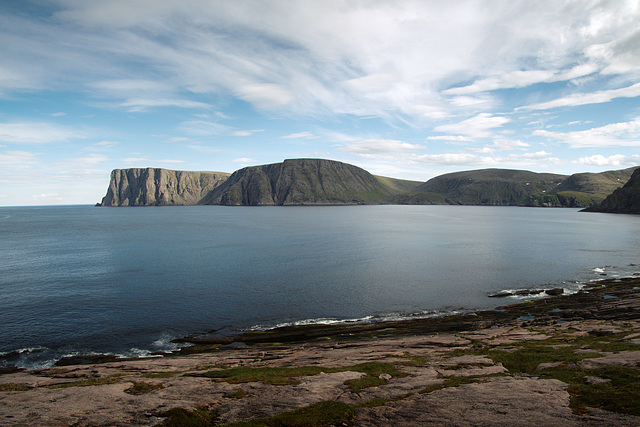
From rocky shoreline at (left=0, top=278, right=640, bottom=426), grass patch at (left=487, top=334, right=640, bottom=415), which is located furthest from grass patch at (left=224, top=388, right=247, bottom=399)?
grass patch at (left=487, top=334, right=640, bottom=415)

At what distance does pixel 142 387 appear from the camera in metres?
20.4

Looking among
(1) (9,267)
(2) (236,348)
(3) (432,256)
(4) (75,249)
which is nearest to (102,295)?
A: (2) (236,348)

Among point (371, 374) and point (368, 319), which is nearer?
point (371, 374)

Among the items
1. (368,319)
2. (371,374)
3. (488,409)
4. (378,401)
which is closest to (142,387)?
(378,401)

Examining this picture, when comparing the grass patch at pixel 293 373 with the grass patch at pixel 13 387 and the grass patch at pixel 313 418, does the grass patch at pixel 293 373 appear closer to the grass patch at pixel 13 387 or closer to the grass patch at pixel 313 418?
the grass patch at pixel 313 418

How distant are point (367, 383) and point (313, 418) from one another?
19.7ft

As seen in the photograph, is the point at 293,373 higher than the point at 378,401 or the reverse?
the reverse

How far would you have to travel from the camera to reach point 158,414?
52.9ft

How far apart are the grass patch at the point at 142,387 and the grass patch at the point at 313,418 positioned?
8012 mm

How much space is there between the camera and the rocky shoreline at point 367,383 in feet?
50.6

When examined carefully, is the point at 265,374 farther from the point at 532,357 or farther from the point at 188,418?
the point at 532,357

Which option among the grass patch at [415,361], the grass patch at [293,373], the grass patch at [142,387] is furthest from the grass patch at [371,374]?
the grass patch at [142,387]

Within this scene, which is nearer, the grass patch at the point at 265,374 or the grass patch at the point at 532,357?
the grass patch at the point at 265,374

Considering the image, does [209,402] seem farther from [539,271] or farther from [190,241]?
[190,241]
